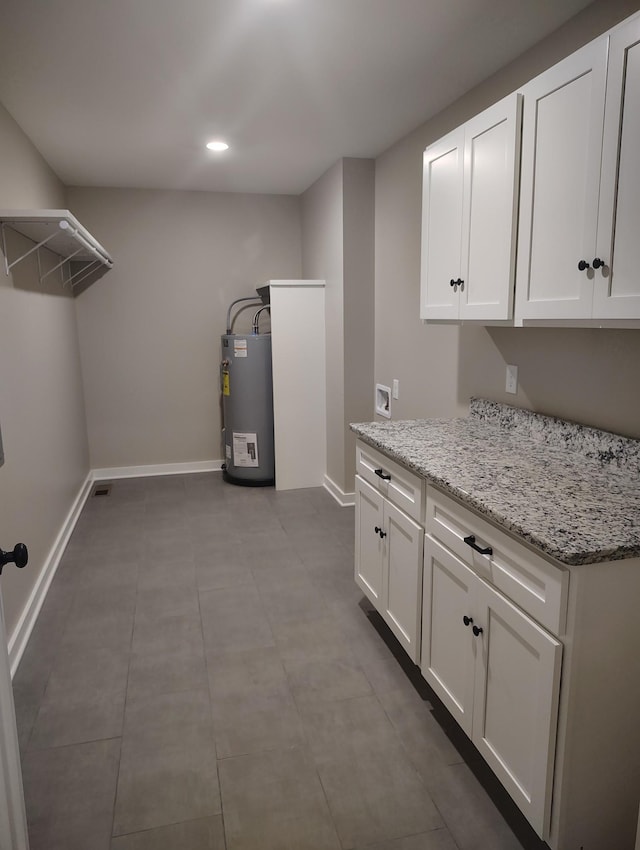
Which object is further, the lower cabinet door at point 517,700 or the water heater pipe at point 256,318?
the water heater pipe at point 256,318

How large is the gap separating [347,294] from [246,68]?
1.80m

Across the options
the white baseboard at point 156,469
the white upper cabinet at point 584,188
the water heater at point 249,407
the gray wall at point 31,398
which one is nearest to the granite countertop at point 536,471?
the white upper cabinet at point 584,188

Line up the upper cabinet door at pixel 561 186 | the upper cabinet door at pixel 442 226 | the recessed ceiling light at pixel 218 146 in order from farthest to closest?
the recessed ceiling light at pixel 218 146 → the upper cabinet door at pixel 442 226 → the upper cabinet door at pixel 561 186

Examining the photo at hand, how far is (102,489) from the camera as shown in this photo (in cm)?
486

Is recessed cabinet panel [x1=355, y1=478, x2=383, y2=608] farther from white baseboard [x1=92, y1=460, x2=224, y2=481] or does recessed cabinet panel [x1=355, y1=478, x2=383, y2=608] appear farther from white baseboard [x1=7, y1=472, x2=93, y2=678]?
white baseboard [x1=92, y1=460, x2=224, y2=481]

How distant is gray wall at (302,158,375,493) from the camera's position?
4.09 meters

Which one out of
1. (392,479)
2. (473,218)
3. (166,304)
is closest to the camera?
(473,218)

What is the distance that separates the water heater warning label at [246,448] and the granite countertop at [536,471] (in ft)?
7.55

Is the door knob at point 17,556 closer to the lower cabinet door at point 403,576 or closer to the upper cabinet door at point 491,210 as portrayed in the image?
the lower cabinet door at point 403,576

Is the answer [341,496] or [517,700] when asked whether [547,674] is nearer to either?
[517,700]

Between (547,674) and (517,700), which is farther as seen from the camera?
(517,700)

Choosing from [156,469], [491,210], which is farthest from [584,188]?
[156,469]

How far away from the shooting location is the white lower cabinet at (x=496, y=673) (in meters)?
1.43

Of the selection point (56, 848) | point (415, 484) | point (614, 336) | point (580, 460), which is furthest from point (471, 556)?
point (56, 848)
